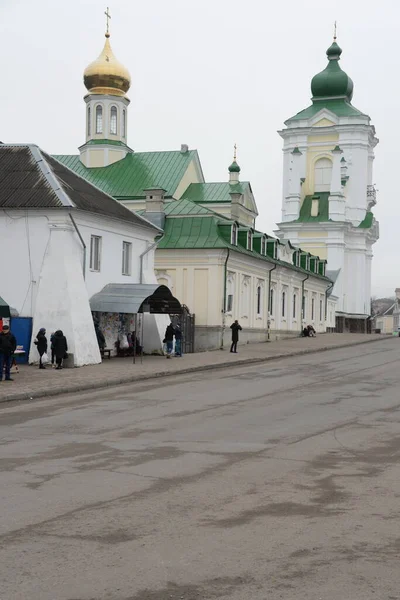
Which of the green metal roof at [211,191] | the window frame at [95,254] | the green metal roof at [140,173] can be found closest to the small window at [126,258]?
the window frame at [95,254]

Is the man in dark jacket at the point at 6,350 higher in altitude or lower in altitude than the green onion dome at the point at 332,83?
lower

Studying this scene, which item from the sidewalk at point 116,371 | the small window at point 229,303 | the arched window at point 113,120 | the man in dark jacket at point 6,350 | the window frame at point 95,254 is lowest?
the sidewalk at point 116,371

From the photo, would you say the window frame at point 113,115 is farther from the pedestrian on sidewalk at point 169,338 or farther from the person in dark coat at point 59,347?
the person in dark coat at point 59,347

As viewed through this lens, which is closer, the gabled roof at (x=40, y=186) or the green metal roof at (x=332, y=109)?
the gabled roof at (x=40, y=186)

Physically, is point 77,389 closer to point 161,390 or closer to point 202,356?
point 161,390

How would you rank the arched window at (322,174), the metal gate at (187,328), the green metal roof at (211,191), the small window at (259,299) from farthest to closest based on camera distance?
the arched window at (322,174), the green metal roof at (211,191), the small window at (259,299), the metal gate at (187,328)

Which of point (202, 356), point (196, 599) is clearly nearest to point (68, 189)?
point (202, 356)

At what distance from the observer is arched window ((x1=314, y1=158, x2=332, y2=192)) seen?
278 ft

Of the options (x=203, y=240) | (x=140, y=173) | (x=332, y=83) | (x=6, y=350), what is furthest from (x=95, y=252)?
(x=332, y=83)

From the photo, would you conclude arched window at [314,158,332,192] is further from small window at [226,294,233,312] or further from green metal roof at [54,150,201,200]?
small window at [226,294,233,312]

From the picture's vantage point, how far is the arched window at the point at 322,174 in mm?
84688

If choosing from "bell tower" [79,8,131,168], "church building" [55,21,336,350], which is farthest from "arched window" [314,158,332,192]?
"bell tower" [79,8,131,168]

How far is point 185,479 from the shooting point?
31.9 feet

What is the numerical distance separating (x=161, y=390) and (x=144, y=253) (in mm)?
12631
